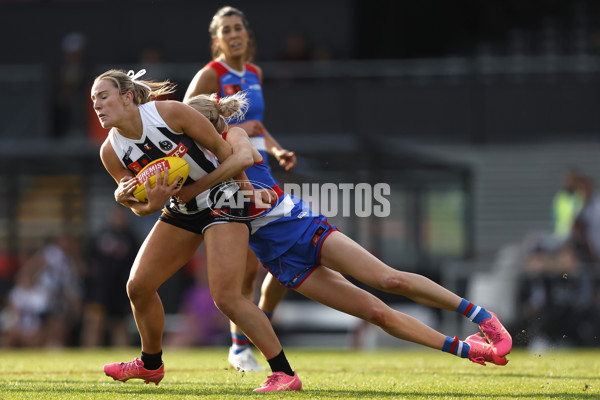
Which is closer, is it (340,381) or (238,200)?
(238,200)

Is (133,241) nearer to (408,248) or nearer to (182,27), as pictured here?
(408,248)

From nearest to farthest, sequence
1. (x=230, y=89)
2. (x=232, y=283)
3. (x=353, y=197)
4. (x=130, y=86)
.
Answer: (x=232, y=283), (x=130, y=86), (x=230, y=89), (x=353, y=197)

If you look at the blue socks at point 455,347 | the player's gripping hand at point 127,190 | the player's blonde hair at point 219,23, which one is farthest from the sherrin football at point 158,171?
the player's blonde hair at point 219,23

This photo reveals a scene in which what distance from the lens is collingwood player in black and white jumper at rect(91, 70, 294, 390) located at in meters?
5.92

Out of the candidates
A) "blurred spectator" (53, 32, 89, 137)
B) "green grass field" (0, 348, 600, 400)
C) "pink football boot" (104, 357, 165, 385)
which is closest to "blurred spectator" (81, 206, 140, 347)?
"blurred spectator" (53, 32, 89, 137)

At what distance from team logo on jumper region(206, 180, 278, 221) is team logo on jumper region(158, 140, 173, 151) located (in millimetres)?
347

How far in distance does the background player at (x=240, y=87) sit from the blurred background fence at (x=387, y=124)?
562 cm

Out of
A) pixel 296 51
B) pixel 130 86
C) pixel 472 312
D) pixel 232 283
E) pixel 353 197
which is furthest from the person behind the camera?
pixel 296 51

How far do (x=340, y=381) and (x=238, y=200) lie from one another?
1.46 metres

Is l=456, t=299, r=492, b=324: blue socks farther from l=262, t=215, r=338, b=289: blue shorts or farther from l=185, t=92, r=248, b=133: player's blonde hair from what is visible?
l=185, t=92, r=248, b=133: player's blonde hair

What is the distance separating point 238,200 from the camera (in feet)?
20.2

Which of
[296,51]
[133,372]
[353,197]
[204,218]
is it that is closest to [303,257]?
[204,218]

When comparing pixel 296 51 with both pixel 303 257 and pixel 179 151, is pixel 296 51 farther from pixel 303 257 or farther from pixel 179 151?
pixel 179 151

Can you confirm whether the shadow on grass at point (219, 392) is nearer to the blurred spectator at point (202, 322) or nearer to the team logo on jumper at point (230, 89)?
the team logo on jumper at point (230, 89)
